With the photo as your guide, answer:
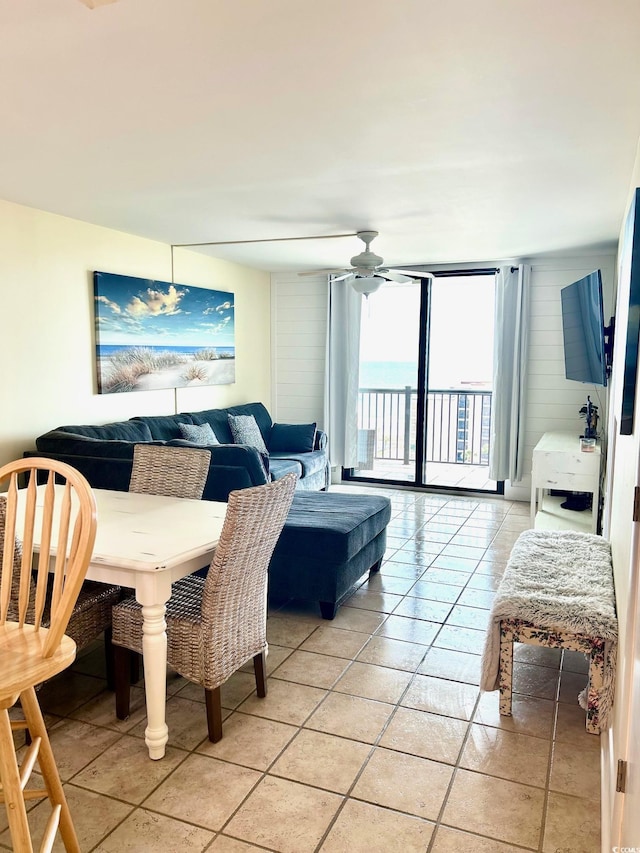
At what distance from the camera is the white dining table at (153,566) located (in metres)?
2.11

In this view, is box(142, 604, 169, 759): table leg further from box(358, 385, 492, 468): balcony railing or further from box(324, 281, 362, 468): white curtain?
box(358, 385, 492, 468): balcony railing

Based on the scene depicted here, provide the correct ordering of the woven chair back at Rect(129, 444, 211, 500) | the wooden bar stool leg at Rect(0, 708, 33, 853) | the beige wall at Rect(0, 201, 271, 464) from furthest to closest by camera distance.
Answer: the beige wall at Rect(0, 201, 271, 464) < the woven chair back at Rect(129, 444, 211, 500) < the wooden bar stool leg at Rect(0, 708, 33, 853)

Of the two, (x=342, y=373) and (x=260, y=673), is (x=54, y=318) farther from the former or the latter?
(x=342, y=373)

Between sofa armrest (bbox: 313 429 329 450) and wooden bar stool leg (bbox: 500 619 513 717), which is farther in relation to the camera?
sofa armrest (bbox: 313 429 329 450)

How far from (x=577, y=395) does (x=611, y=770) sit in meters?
4.72

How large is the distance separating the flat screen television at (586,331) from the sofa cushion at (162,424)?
10.3ft

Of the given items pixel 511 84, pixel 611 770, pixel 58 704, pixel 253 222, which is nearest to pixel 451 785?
pixel 611 770

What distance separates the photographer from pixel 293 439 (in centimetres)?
653

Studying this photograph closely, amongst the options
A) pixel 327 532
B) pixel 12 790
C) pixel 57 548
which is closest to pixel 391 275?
pixel 327 532

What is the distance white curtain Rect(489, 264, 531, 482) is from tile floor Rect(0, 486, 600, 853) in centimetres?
324

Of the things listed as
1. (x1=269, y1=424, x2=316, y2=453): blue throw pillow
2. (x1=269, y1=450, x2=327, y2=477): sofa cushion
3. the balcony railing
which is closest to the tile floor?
(x1=269, y1=450, x2=327, y2=477): sofa cushion

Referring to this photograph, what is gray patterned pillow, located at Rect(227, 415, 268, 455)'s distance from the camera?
19.6 feet

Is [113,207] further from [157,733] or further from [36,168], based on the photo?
[157,733]

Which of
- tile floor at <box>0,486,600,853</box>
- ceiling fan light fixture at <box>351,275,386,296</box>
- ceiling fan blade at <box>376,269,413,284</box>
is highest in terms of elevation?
ceiling fan blade at <box>376,269,413,284</box>
